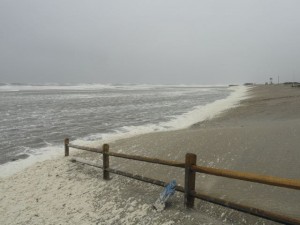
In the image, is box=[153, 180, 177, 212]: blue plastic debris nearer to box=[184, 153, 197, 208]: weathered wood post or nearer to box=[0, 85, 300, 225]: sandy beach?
box=[0, 85, 300, 225]: sandy beach

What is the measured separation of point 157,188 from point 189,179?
66.1 inches

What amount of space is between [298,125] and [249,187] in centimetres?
558

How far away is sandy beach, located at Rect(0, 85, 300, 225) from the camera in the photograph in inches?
244

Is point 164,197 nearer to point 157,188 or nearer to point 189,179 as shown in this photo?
point 189,179

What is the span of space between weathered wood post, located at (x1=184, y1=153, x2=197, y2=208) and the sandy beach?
18 cm

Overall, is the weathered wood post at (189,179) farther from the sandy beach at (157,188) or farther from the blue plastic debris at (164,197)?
the blue plastic debris at (164,197)

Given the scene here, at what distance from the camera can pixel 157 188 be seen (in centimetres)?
753

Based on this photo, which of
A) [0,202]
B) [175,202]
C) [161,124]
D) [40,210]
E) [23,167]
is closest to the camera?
[175,202]

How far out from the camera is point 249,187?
6.89m

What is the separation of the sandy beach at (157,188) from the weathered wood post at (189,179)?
0.18m

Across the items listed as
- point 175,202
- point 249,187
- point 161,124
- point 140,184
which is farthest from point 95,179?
point 161,124

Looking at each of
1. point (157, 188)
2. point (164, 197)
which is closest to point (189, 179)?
point (164, 197)

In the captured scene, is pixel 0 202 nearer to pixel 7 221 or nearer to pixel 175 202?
pixel 7 221

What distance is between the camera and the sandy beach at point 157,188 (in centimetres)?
619
